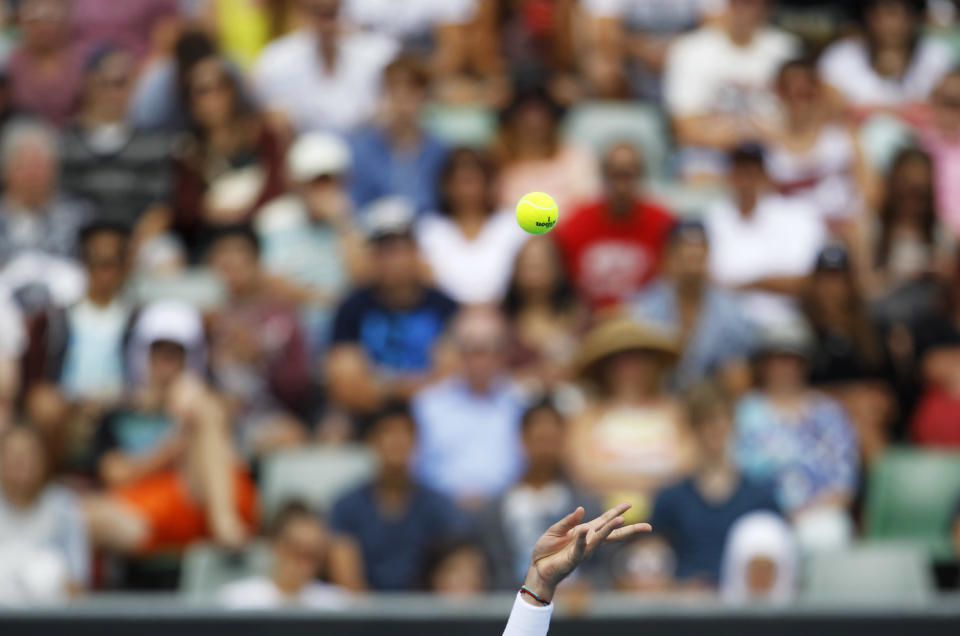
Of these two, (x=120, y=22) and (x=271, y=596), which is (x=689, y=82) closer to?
(x=120, y=22)

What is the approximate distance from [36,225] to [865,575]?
525 centimetres

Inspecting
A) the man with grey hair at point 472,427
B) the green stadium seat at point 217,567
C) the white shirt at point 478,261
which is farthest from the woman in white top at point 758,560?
the white shirt at point 478,261

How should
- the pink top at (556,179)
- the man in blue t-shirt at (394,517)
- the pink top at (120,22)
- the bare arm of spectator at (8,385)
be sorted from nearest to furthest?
the man in blue t-shirt at (394,517) → the bare arm of spectator at (8,385) → the pink top at (556,179) → the pink top at (120,22)

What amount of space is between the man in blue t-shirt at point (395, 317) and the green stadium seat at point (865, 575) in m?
2.36

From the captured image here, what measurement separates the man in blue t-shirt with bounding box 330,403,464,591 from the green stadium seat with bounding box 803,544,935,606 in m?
1.71

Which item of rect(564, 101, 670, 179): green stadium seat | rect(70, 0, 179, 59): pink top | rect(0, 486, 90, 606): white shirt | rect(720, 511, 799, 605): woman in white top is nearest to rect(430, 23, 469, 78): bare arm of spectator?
rect(564, 101, 670, 179): green stadium seat

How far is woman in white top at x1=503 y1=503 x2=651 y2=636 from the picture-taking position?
12.5 feet

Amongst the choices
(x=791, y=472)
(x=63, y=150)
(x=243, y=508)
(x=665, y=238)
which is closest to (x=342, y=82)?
(x=63, y=150)

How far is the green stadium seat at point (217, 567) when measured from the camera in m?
7.77

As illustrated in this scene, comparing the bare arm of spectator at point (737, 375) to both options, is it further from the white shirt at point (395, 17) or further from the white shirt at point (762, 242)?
the white shirt at point (395, 17)

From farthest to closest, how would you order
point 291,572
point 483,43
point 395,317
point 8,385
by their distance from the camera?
point 483,43 < point 395,317 < point 8,385 < point 291,572

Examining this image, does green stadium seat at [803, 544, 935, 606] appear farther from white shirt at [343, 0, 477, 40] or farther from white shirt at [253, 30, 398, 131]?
white shirt at [343, 0, 477, 40]

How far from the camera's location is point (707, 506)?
769 cm

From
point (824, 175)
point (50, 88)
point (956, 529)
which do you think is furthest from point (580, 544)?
point (50, 88)
